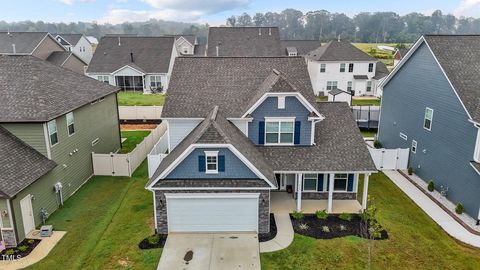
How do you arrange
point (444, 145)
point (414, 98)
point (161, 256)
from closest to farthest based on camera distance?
1. point (161, 256)
2. point (444, 145)
3. point (414, 98)

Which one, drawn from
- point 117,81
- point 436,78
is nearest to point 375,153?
point 436,78

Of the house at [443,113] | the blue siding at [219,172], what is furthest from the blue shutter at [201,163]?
the house at [443,113]

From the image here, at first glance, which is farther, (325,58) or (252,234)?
(325,58)

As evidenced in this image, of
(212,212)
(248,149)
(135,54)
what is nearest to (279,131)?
(248,149)

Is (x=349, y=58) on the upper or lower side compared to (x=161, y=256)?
upper

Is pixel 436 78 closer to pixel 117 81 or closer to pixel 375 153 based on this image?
pixel 375 153

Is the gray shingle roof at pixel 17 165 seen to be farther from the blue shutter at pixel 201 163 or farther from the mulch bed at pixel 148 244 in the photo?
the blue shutter at pixel 201 163

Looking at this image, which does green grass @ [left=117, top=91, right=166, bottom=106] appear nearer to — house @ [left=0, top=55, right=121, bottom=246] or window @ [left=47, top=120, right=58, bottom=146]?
house @ [left=0, top=55, right=121, bottom=246]
